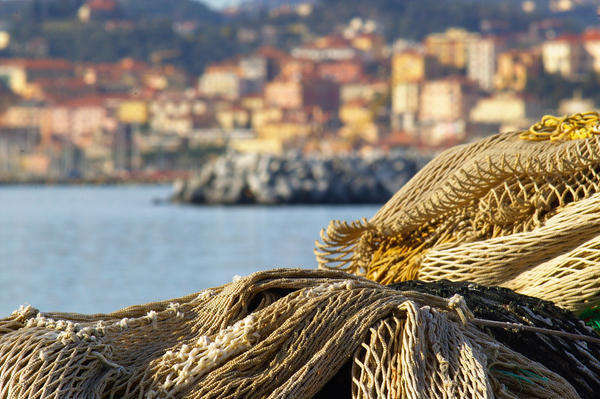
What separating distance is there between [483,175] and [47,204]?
56.0 metres

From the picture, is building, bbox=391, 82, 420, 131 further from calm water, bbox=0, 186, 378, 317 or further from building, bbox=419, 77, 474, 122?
calm water, bbox=0, 186, 378, 317

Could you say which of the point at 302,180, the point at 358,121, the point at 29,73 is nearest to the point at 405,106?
the point at 358,121

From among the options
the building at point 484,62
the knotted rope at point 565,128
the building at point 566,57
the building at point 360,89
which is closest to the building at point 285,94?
the building at point 360,89

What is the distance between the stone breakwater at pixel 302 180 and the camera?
4966 centimetres

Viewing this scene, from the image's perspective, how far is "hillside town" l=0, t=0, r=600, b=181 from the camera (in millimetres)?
96062

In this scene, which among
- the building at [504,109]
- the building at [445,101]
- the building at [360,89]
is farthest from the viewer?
the building at [360,89]

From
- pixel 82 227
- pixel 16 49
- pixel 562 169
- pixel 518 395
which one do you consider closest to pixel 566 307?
pixel 562 169

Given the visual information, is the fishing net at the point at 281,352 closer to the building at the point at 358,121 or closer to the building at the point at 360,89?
the building at the point at 358,121

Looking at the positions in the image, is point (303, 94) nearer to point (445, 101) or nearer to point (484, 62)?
point (445, 101)

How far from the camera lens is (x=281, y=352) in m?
2.06

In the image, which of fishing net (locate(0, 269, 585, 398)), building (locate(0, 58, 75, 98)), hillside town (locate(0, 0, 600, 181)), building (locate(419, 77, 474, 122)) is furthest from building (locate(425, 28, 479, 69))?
fishing net (locate(0, 269, 585, 398))

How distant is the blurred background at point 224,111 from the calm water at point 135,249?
11cm

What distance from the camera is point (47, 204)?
189 ft

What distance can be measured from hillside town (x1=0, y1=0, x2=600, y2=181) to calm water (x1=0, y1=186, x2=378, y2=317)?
41846 mm
